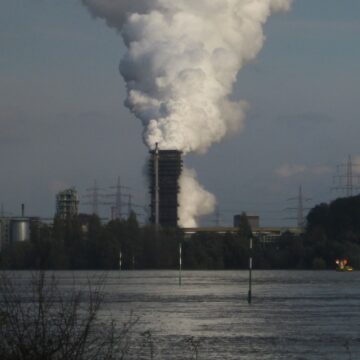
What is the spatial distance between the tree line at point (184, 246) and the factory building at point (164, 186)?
21021 mm

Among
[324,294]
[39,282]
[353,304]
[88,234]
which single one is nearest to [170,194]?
[88,234]

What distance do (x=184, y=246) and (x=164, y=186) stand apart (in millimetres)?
35768

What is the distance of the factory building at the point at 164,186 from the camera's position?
17075 centimetres

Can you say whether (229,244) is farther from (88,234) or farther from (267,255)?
(88,234)

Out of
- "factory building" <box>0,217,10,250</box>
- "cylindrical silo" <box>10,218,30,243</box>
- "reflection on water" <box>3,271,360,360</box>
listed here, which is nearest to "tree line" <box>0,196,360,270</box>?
"cylindrical silo" <box>10,218,30,243</box>

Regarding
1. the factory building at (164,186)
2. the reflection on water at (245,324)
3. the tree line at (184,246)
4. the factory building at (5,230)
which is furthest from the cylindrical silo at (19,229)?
the reflection on water at (245,324)

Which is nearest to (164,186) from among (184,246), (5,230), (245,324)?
Result: (5,230)

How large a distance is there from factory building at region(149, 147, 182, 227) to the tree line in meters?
21.0

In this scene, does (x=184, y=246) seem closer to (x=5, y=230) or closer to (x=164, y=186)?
(x=164, y=186)

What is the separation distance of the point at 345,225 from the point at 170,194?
36.9 meters

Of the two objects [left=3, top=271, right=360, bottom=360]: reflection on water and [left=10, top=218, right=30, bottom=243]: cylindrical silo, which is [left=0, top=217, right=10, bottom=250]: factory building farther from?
[left=3, top=271, right=360, bottom=360]: reflection on water

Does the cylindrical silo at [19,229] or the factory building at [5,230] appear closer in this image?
the cylindrical silo at [19,229]

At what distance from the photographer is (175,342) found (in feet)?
112

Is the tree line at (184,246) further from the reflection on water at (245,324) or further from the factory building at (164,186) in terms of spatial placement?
the reflection on water at (245,324)
